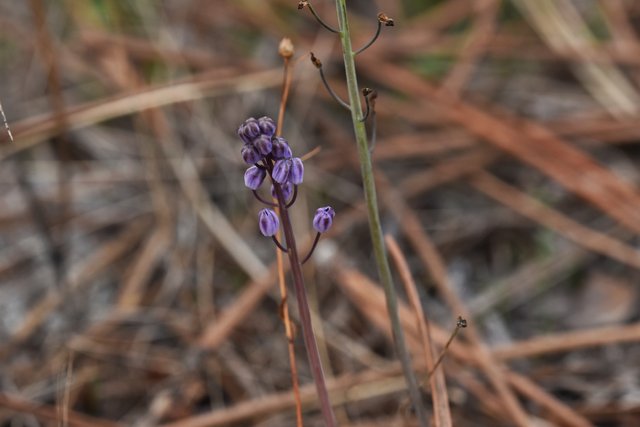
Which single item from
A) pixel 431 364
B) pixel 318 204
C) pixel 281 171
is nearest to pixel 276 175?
pixel 281 171

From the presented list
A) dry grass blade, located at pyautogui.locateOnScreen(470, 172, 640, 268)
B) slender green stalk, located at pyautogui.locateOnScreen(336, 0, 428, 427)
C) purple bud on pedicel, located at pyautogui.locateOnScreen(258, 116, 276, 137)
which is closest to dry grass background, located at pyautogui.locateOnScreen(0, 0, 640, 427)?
dry grass blade, located at pyautogui.locateOnScreen(470, 172, 640, 268)

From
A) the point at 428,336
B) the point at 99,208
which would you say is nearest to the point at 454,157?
the point at 99,208

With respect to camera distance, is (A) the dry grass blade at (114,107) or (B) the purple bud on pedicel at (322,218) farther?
(A) the dry grass blade at (114,107)

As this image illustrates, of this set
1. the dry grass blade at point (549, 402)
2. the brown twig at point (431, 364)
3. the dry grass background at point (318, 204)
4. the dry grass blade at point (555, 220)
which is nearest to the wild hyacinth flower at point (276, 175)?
the brown twig at point (431, 364)

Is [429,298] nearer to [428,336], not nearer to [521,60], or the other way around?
[428,336]

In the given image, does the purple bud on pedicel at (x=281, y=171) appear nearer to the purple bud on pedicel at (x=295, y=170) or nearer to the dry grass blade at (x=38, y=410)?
the purple bud on pedicel at (x=295, y=170)

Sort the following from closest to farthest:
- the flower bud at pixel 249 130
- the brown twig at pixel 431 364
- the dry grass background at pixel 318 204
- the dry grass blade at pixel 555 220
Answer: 1. the flower bud at pixel 249 130
2. the brown twig at pixel 431 364
3. the dry grass background at pixel 318 204
4. the dry grass blade at pixel 555 220

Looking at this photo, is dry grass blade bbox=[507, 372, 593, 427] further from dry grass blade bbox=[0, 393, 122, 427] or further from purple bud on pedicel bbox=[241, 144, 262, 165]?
purple bud on pedicel bbox=[241, 144, 262, 165]

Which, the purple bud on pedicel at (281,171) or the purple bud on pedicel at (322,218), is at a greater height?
the purple bud on pedicel at (281,171)
